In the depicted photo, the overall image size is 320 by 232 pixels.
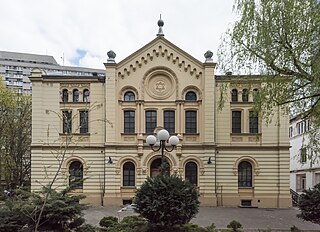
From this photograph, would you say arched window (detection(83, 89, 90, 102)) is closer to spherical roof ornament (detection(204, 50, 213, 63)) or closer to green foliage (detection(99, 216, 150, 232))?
spherical roof ornament (detection(204, 50, 213, 63))

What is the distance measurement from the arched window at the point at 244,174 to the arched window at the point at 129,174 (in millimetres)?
7162

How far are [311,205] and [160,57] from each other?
14.9m

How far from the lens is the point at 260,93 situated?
1319 centimetres

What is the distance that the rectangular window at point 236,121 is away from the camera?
82.2ft

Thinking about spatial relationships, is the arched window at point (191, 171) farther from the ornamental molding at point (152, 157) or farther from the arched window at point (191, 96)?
the arched window at point (191, 96)

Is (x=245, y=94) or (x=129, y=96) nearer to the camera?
(x=245, y=94)

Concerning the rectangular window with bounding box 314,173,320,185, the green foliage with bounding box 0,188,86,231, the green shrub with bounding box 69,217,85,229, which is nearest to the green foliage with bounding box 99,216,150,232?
the green shrub with bounding box 69,217,85,229

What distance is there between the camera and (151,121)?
24.9 meters

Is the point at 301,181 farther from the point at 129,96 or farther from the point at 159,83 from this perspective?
the point at 129,96

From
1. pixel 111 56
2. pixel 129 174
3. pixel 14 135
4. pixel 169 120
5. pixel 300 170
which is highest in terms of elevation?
pixel 111 56

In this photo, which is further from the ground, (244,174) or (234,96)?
(234,96)

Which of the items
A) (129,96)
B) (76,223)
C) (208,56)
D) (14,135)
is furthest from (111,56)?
(76,223)

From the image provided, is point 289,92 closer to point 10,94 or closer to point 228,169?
→ point 228,169

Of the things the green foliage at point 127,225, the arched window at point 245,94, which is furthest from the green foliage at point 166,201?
the arched window at point 245,94
